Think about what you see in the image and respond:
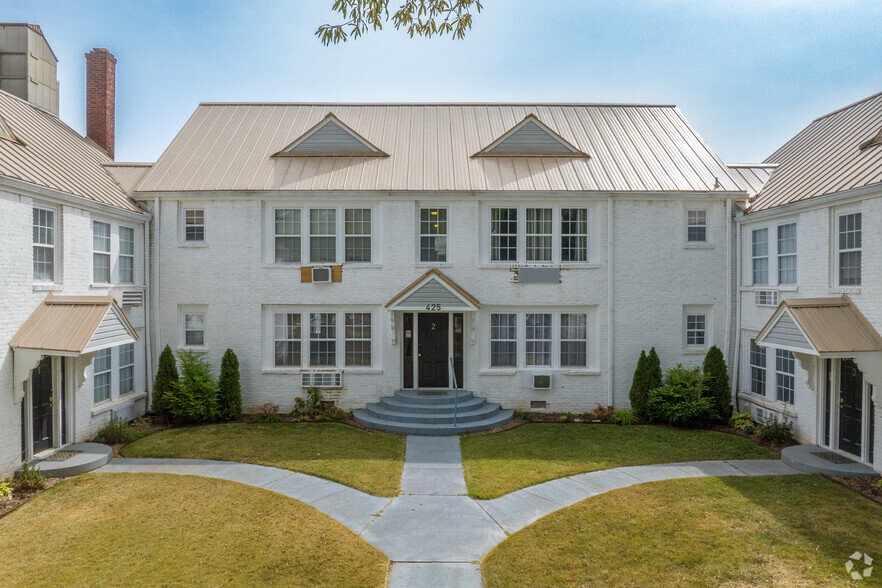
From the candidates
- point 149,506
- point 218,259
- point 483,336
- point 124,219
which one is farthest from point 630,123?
point 149,506

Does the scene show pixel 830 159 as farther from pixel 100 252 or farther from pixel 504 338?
pixel 100 252

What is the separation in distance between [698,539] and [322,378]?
33.0 ft

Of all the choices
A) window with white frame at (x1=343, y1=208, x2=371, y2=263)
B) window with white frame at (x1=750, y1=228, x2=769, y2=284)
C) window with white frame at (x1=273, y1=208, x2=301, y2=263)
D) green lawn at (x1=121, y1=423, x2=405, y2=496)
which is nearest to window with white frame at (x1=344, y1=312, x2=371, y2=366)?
window with white frame at (x1=343, y1=208, x2=371, y2=263)

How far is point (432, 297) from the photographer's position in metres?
13.2

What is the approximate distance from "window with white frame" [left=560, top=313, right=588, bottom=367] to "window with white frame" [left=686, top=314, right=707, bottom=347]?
Result: 3.00m

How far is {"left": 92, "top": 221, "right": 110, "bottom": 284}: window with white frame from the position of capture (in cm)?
1196

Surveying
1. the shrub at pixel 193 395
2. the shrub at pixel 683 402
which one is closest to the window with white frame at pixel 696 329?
the shrub at pixel 683 402

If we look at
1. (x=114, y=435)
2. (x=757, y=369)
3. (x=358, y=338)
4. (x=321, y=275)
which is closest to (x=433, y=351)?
(x=358, y=338)

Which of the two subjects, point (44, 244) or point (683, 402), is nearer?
point (44, 244)

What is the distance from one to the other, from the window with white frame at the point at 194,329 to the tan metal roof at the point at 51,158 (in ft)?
10.9

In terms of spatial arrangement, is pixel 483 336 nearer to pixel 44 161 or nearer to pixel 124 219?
pixel 124 219

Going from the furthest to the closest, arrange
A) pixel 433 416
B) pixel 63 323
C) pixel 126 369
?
pixel 126 369 → pixel 433 416 → pixel 63 323

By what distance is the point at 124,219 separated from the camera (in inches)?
514

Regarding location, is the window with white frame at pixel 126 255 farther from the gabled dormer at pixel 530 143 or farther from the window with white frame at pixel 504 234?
the gabled dormer at pixel 530 143
